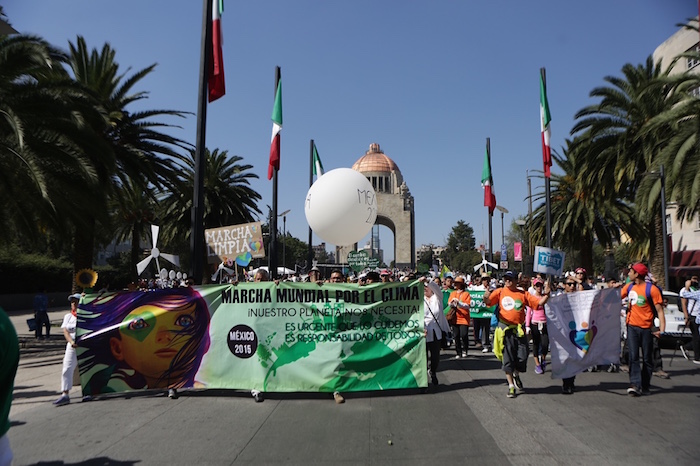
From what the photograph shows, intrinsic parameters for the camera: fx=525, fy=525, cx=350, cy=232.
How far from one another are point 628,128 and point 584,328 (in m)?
15.7

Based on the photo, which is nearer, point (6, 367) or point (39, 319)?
point (6, 367)

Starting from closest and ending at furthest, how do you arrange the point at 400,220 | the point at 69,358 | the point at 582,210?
A: 1. the point at 69,358
2. the point at 582,210
3. the point at 400,220

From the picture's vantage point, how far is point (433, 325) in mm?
8531

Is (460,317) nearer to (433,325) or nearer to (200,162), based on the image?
(433,325)

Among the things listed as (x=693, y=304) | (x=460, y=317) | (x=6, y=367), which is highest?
(x=6, y=367)

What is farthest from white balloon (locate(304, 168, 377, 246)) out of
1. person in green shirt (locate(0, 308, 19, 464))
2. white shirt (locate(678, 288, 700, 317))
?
person in green shirt (locate(0, 308, 19, 464))

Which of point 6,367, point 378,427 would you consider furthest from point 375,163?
point 6,367

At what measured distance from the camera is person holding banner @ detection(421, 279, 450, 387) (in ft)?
27.7

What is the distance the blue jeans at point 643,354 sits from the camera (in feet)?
24.7

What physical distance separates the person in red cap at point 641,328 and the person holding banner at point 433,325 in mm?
2805

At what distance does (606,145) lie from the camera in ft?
70.5

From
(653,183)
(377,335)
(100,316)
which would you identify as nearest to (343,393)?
(377,335)

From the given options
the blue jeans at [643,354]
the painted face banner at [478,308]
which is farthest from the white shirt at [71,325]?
the painted face banner at [478,308]

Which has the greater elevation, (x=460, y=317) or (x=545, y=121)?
(x=545, y=121)
